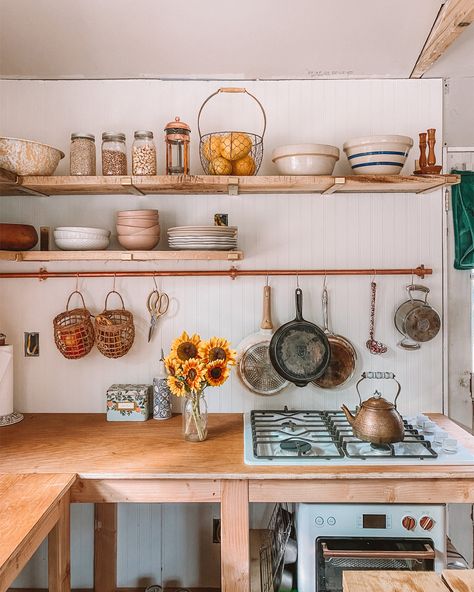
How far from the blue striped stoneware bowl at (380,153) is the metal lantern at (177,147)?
26.4 inches

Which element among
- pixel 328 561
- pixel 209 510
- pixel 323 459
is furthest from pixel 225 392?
pixel 328 561

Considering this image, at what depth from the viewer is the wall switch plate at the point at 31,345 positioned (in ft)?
8.04

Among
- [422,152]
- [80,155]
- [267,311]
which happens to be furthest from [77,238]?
[422,152]

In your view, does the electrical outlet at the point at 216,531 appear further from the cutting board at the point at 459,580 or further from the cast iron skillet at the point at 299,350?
the cutting board at the point at 459,580

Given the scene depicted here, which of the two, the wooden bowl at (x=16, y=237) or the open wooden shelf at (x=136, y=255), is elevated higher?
the wooden bowl at (x=16, y=237)

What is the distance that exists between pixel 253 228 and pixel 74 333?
91 cm

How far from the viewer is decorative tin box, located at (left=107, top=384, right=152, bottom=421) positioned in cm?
231

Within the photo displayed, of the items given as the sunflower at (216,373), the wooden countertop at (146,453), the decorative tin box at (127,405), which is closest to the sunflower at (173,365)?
the sunflower at (216,373)

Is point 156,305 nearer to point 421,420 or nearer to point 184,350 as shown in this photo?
point 184,350

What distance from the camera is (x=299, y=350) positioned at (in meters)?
2.31

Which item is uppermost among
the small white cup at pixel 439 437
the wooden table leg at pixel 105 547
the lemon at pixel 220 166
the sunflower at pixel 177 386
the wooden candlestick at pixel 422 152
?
the wooden candlestick at pixel 422 152

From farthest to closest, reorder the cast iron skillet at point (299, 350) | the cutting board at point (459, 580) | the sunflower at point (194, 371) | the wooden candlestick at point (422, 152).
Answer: the cast iron skillet at point (299, 350)
the wooden candlestick at point (422, 152)
the sunflower at point (194, 371)
the cutting board at point (459, 580)

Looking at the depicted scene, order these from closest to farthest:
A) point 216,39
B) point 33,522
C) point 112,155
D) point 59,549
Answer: point 33,522
point 59,549
point 216,39
point 112,155

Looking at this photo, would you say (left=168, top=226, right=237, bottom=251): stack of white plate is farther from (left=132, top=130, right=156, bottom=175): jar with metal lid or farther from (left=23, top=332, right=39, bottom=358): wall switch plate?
(left=23, top=332, right=39, bottom=358): wall switch plate
